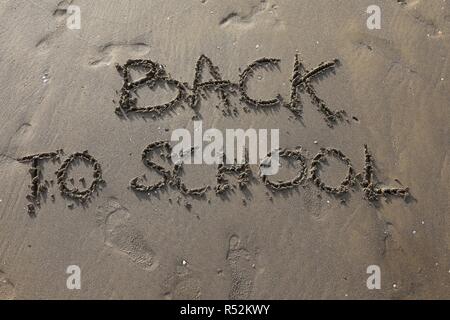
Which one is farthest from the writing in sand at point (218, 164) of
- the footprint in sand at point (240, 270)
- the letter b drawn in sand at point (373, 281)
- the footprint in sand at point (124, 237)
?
the letter b drawn in sand at point (373, 281)

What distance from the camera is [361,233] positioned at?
4652 millimetres

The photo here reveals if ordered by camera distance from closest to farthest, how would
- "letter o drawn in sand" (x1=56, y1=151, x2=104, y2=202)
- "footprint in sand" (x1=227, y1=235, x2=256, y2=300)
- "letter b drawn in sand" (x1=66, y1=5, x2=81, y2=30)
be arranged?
"footprint in sand" (x1=227, y1=235, x2=256, y2=300)
"letter o drawn in sand" (x1=56, y1=151, x2=104, y2=202)
"letter b drawn in sand" (x1=66, y1=5, x2=81, y2=30)

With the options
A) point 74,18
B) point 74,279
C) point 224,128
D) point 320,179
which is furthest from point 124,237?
point 74,18

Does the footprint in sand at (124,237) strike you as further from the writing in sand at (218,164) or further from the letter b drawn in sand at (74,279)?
the letter b drawn in sand at (74,279)

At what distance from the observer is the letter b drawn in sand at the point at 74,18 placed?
510cm

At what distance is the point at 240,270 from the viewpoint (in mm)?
4594

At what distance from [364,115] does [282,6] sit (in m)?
1.50

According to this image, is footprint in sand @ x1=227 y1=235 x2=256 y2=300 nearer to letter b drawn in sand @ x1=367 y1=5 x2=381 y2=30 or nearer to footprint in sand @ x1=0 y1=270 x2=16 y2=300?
footprint in sand @ x1=0 y1=270 x2=16 y2=300

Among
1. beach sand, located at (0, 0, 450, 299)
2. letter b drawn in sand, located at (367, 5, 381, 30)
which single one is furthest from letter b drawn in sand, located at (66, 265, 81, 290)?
letter b drawn in sand, located at (367, 5, 381, 30)

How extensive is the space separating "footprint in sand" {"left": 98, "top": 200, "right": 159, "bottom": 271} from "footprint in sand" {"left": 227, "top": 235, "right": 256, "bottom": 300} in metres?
0.76

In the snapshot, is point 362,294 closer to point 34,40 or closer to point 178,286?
point 178,286

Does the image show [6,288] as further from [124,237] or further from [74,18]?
[74,18]

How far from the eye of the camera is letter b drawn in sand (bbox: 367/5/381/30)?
510 cm

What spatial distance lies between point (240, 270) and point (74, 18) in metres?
3.25
